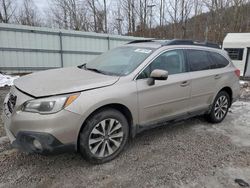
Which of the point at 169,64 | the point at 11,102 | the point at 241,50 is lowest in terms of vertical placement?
the point at 11,102

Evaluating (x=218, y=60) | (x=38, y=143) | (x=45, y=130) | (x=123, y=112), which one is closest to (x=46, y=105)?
(x=45, y=130)

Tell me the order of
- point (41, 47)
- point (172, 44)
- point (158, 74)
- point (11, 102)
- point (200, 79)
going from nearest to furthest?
point (11, 102)
point (158, 74)
point (172, 44)
point (200, 79)
point (41, 47)

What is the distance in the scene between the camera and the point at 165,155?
313cm

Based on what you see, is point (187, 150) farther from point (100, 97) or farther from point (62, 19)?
point (62, 19)

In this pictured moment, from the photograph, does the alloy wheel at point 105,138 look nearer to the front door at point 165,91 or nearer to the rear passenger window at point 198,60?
the front door at point 165,91

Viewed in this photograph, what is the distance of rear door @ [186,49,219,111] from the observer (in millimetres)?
3721

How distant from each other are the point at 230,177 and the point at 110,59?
8.14 feet

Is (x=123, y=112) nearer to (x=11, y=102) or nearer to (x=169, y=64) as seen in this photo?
(x=169, y=64)

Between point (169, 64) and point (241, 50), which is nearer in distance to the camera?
point (169, 64)

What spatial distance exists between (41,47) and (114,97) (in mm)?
8988

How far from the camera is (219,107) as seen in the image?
436 centimetres

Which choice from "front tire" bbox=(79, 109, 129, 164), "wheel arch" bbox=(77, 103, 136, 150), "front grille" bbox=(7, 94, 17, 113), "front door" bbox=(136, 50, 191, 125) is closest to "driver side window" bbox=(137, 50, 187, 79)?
"front door" bbox=(136, 50, 191, 125)

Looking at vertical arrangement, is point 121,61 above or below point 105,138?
above

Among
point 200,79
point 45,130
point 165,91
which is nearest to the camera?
point 45,130
